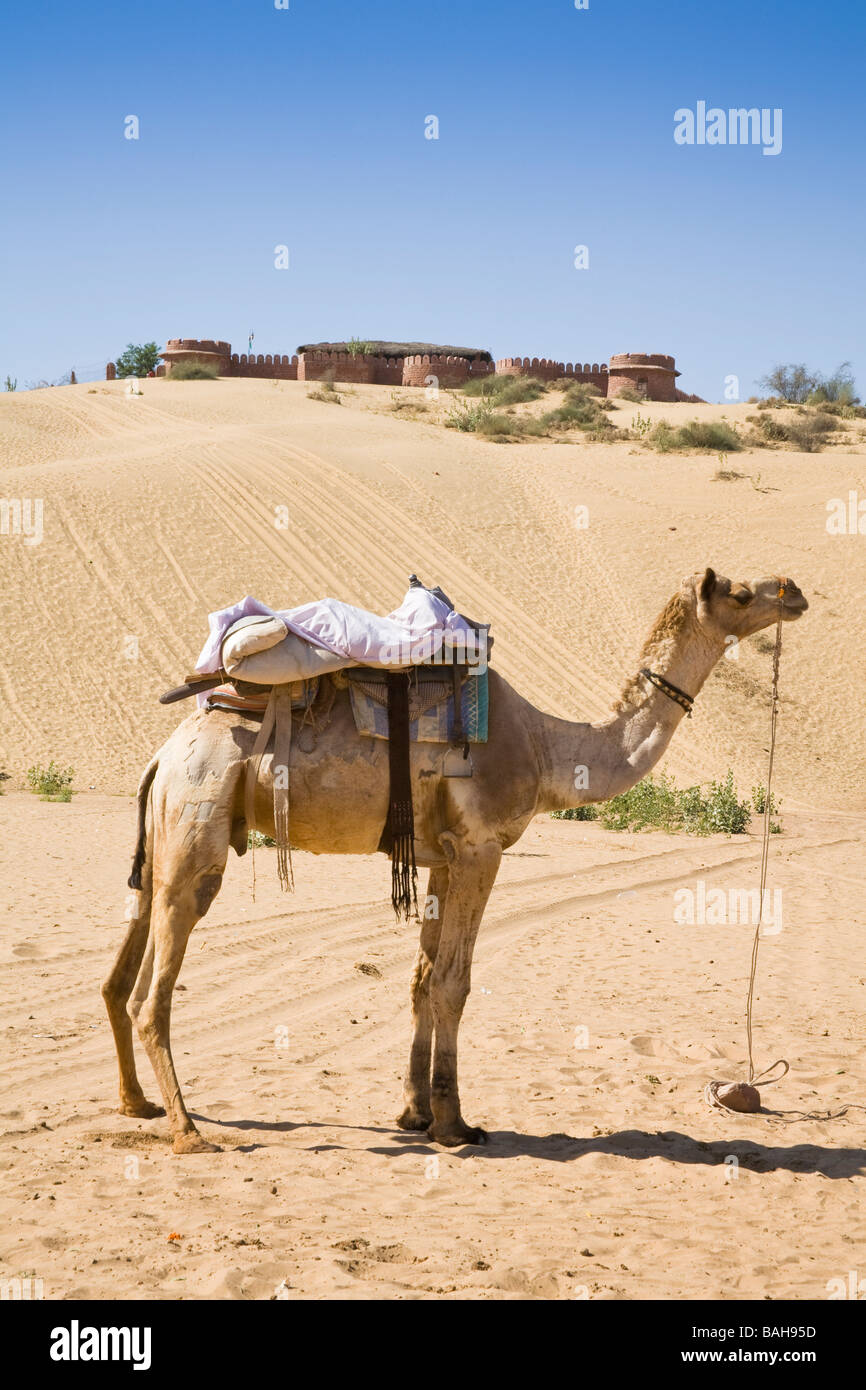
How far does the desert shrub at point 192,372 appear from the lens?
196 feet

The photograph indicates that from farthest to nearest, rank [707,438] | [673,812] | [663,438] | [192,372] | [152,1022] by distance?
1. [192,372]
2. [663,438]
3. [707,438]
4. [673,812]
5. [152,1022]

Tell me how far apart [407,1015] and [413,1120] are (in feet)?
7.17

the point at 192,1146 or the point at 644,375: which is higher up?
the point at 644,375

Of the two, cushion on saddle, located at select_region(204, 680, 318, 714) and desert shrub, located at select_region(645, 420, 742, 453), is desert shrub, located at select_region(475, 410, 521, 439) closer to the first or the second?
desert shrub, located at select_region(645, 420, 742, 453)

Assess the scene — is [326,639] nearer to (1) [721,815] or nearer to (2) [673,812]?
(1) [721,815]

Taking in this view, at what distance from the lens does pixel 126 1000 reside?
6949 mm

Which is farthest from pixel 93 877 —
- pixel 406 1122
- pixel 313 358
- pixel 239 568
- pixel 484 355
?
pixel 484 355

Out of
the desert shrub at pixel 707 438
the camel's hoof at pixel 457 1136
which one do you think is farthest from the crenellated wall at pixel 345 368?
the camel's hoof at pixel 457 1136

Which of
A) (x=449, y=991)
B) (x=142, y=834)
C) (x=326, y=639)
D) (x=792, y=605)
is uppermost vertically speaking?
(x=792, y=605)

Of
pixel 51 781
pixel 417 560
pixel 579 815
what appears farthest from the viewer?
pixel 417 560

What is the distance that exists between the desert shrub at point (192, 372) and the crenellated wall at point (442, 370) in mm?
1513

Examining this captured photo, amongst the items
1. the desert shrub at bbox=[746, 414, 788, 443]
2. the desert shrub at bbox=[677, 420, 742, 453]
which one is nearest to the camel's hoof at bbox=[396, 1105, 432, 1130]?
the desert shrub at bbox=[677, 420, 742, 453]

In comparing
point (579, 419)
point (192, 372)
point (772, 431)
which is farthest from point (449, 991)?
point (192, 372)

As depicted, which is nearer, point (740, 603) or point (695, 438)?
point (740, 603)
